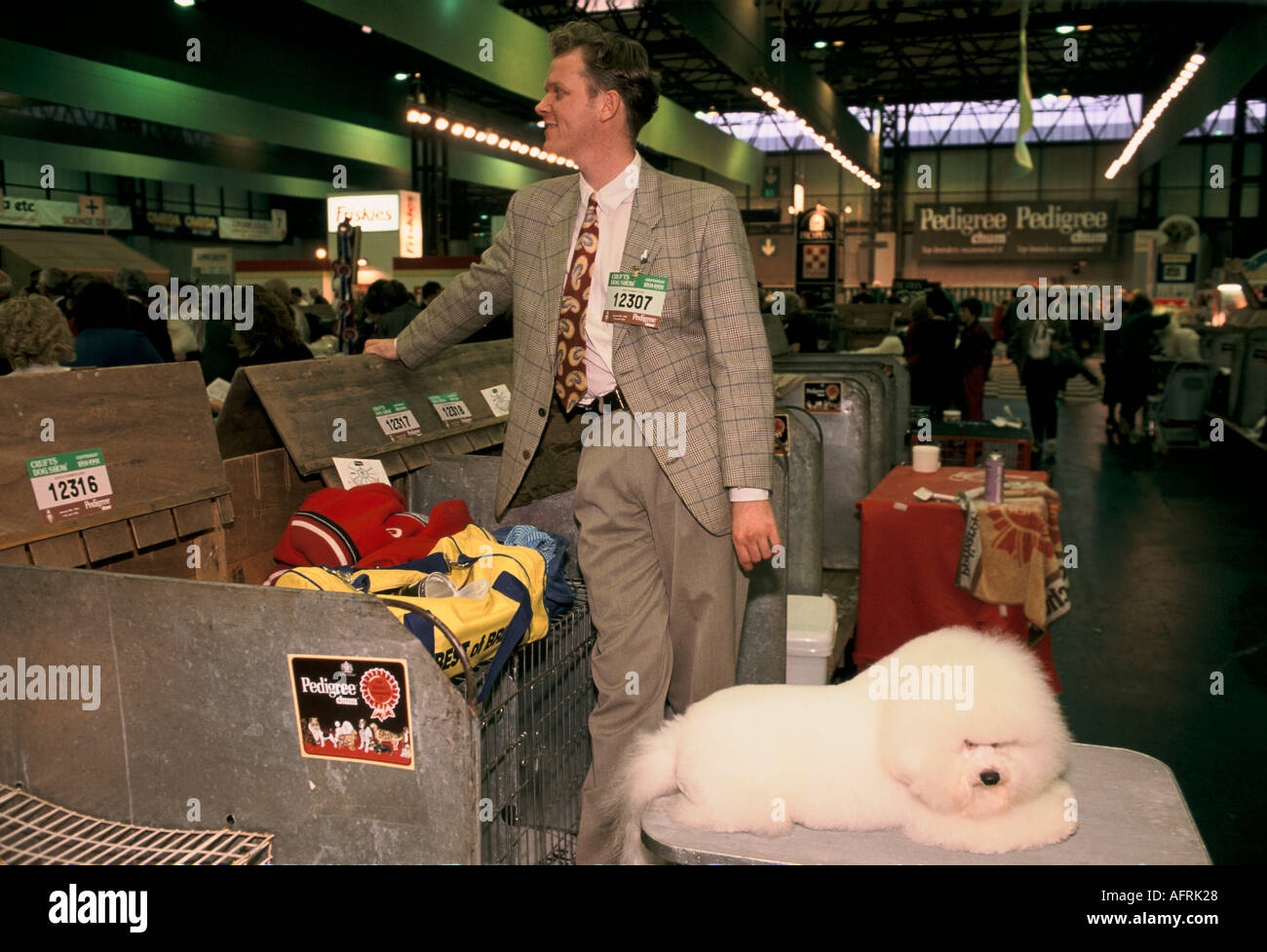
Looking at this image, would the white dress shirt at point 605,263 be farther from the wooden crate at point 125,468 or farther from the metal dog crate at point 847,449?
the metal dog crate at point 847,449

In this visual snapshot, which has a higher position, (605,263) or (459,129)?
(459,129)

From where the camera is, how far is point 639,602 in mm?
2217

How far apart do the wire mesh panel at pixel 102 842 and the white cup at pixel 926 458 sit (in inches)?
158

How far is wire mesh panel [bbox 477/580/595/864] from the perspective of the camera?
1.98m

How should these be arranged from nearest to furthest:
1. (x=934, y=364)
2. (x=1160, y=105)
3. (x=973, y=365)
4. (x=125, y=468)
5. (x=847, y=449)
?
(x=125, y=468) → (x=847, y=449) → (x=934, y=364) → (x=973, y=365) → (x=1160, y=105)

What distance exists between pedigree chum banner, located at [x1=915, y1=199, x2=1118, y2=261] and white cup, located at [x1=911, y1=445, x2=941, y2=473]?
30.5m

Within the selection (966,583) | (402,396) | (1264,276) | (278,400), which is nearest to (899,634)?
(966,583)

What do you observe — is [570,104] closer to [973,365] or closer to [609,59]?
[609,59]

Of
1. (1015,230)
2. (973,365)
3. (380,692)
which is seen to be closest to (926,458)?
(380,692)

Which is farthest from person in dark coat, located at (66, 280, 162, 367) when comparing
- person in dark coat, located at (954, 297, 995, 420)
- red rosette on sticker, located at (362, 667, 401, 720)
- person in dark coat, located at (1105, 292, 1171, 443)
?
person in dark coat, located at (1105, 292, 1171, 443)

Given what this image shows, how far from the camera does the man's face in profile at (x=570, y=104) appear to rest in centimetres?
216

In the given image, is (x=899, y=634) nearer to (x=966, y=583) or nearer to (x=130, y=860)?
(x=966, y=583)

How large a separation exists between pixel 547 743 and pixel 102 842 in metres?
0.86

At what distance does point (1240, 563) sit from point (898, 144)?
91.2 ft
